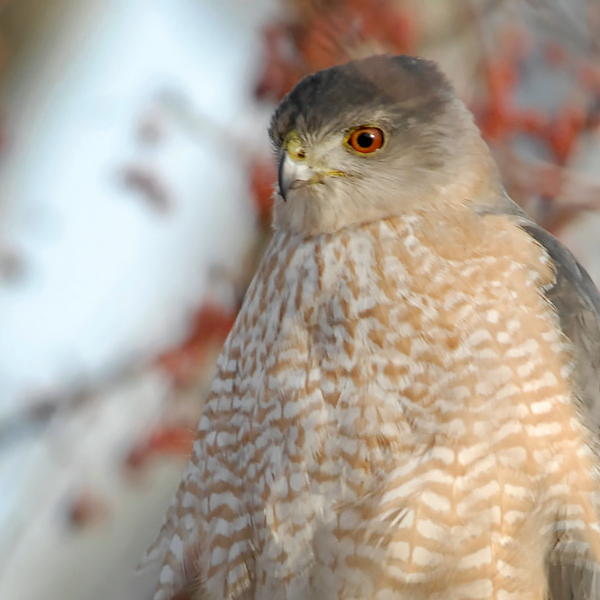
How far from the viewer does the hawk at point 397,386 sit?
7.47 feet

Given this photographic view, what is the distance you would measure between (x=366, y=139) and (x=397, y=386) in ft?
2.59

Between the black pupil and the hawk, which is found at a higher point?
the black pupil

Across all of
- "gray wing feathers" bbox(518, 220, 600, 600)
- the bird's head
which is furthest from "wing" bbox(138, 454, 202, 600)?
"gray wing feathers" bbox(518, 220, 600, 600)

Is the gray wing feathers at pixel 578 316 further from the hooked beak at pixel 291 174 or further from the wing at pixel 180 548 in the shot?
the wing at pixel 180 548

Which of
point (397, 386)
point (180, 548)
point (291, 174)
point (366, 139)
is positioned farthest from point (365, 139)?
point (180, 548)

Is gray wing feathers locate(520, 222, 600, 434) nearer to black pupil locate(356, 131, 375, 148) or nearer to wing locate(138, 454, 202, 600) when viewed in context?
black pupil locate(356, 131, 375, 148)

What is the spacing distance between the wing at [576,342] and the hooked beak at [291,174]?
519 mm

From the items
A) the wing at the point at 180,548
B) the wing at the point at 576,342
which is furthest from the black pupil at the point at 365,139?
the wing at the point at 180,548

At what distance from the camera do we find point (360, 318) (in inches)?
94.1

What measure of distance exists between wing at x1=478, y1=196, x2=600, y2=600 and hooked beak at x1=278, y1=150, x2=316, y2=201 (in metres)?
0.52

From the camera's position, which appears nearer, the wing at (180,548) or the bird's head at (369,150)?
the bird's head at (369,150)

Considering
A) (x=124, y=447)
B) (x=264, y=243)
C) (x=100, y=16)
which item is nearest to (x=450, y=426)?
(x=264, y=243)

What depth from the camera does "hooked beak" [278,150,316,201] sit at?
2.60 meters

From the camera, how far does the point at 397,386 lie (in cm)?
232
